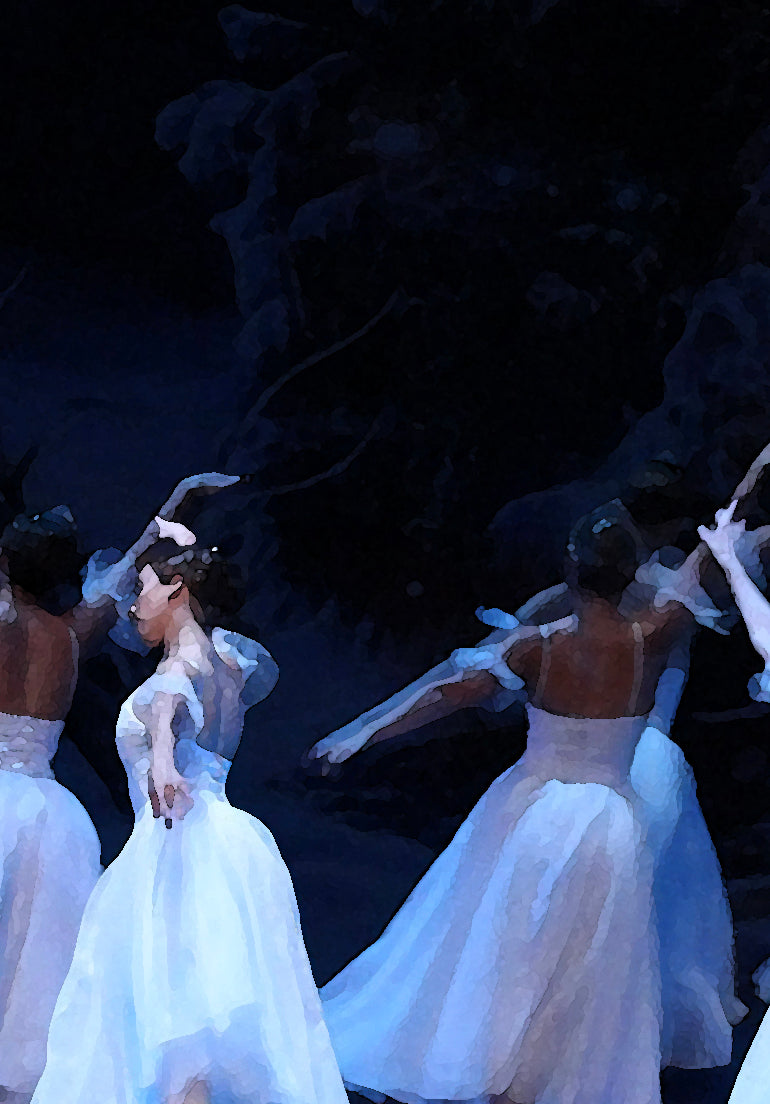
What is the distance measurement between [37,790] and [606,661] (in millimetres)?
1544

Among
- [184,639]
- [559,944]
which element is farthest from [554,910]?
[184,639]

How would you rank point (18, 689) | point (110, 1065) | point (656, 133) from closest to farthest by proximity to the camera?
point (110, 1065) < point (18, 689) < point (656, 133)

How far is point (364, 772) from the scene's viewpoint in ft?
17.6

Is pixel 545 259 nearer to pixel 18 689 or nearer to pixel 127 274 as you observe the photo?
pixel 127 274

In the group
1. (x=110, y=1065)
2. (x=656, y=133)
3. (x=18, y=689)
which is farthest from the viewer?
(x=656, y=133)

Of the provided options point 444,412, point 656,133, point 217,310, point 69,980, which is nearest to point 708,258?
point 656,133

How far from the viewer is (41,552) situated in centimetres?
391

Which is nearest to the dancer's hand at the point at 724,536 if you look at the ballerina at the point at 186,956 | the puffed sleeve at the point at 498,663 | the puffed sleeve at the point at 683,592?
the puffed sleeve at the point at 683,592

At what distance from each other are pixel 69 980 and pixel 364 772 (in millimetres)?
2116

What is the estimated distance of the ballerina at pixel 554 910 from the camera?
12.3 ft

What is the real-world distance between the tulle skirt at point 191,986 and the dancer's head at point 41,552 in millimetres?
798

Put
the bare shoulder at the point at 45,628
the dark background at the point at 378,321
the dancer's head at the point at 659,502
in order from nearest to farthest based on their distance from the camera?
the bare shoulder at the point at 45,628 → the dancer's head at the point at 659,502 → the dark background at the point at 378,321

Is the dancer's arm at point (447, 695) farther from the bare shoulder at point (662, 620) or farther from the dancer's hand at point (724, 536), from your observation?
the dancer's hand at point (724, 536)

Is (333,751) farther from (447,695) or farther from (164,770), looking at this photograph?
(164,770)
